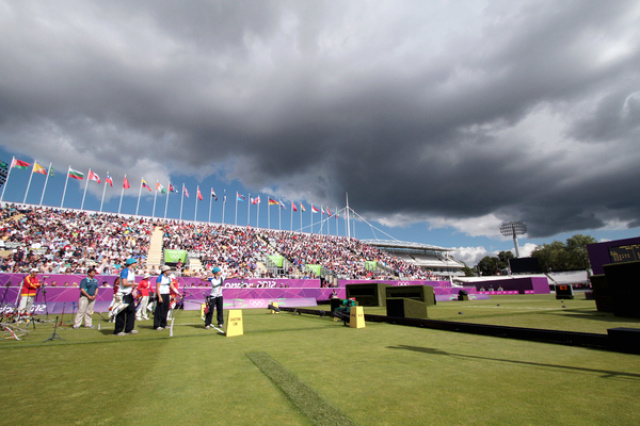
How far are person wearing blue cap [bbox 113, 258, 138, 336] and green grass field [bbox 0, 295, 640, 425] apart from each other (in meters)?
1.56

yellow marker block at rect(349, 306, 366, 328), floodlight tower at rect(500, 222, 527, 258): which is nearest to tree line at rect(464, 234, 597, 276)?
floodlight tower at rect(500, 222, 527, 258)

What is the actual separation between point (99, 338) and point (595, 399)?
9.80 meters

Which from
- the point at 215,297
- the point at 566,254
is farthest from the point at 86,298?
the point at 566,254

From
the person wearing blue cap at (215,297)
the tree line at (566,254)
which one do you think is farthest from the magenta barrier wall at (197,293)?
the tree line at (566,254)

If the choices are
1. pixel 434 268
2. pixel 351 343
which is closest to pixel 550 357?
pixel 351 343

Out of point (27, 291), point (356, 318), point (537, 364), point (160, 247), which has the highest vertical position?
point (160, 247)

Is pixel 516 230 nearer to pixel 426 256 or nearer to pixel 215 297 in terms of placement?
pixel 426 256

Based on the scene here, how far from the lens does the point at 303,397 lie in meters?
3.28

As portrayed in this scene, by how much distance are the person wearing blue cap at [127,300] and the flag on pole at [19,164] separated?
127ft

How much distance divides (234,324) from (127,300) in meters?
2.99

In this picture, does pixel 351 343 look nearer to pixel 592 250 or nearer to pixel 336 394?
pixel 336 394

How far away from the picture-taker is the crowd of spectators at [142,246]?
88.9ft

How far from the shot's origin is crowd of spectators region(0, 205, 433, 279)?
27109mm

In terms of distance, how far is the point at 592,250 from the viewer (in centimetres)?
3544
